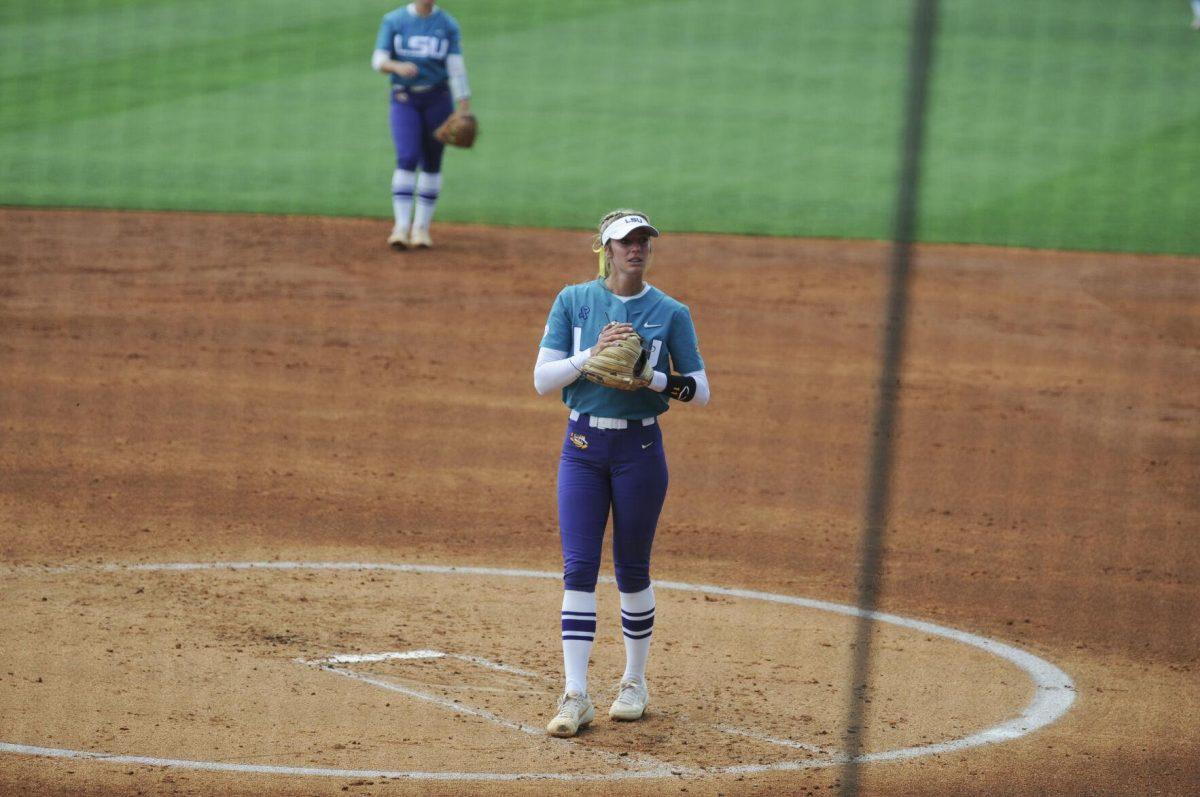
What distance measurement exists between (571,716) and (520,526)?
2.82 m

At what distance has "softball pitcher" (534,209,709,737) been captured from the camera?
19.5 feet

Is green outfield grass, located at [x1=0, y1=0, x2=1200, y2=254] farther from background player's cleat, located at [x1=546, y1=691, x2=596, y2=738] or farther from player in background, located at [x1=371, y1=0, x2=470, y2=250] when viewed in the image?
background player's cleat, located at [x1=546, y1=691, x2=596, y2=738]

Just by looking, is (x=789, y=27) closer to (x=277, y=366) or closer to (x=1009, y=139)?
(x=1009, y=139)

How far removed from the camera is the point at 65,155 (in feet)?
63.4

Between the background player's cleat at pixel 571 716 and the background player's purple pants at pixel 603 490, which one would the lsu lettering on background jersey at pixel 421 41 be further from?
the background player's cleat at pixel 571 716

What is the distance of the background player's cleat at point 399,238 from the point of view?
1498 cm

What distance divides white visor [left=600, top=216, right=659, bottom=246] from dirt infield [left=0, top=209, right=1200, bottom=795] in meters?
1.72

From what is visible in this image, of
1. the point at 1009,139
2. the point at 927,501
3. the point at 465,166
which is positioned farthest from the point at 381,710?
the point at 1009,139

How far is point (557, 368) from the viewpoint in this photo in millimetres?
5902

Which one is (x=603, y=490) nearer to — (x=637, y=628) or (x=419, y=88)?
(x=637, y=628)

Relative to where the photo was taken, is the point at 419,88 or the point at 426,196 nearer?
the point at 419,88

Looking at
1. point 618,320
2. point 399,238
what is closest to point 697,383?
point 618,320

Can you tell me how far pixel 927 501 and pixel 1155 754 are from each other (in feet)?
11.4

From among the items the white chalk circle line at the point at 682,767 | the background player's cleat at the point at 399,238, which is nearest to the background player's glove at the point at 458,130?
the background player's cleat at the point at 399,238
